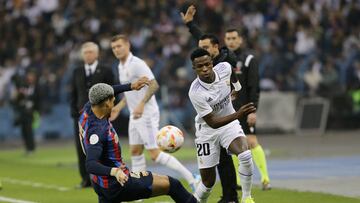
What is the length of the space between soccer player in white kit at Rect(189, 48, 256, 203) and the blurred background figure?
13.8 m

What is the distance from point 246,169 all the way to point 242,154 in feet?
0.69

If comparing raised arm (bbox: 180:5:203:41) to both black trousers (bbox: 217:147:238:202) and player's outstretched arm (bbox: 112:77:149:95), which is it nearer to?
black trousers (bbox: 217:147:238:202)

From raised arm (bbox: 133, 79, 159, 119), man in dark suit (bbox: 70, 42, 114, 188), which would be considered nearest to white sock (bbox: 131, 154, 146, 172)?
raised arm (bbox: 133, 79, 159, 119)

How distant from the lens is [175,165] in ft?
47.2

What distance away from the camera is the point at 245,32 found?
3206cm

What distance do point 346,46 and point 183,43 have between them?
5653 millimetres

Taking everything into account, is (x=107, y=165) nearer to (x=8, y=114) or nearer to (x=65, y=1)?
(x=8, y=114)

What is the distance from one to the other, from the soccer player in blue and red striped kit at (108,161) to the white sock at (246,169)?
5.24ft

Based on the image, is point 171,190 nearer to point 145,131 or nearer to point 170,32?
point 145,131

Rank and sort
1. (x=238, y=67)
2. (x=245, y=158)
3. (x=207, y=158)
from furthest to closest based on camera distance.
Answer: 1. (x=238, y=67)
2. (x=207, y=158)
3. (x=245, y=158)

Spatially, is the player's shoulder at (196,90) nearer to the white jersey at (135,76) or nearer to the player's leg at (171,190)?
the player's leg at (171,190)

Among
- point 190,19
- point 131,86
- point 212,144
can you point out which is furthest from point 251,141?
point 131,86

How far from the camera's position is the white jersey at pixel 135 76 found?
14578 mm

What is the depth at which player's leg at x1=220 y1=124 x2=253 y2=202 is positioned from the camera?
1170cm
